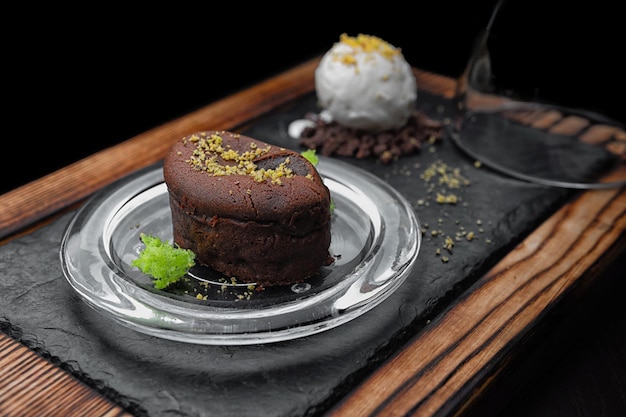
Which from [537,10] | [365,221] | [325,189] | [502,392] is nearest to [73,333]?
[325,189]

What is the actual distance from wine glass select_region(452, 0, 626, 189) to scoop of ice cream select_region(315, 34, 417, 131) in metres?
0.26

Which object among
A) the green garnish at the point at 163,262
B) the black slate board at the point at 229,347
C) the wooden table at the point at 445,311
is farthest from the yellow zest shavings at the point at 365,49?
the green garnish at the point at 163,262

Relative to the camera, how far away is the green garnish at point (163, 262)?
68.7 inches

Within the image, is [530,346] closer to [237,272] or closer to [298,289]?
[298,289]

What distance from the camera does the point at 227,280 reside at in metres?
1.85

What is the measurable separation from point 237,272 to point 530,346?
0.69 metres

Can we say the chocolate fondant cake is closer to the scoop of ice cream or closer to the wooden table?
the wooden table

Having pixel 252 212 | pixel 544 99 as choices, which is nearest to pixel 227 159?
pixel 252 212

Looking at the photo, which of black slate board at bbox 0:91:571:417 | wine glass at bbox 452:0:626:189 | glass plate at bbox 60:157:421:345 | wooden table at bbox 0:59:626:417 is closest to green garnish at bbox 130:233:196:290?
glass plate at bbox 60:157:421:345

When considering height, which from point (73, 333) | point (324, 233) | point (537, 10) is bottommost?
point (73, 333)

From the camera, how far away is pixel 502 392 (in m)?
1.77

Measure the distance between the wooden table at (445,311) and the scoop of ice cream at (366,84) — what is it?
14.0 inches

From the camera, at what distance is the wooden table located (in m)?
1.57

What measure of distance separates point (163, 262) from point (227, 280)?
174 millimetres
